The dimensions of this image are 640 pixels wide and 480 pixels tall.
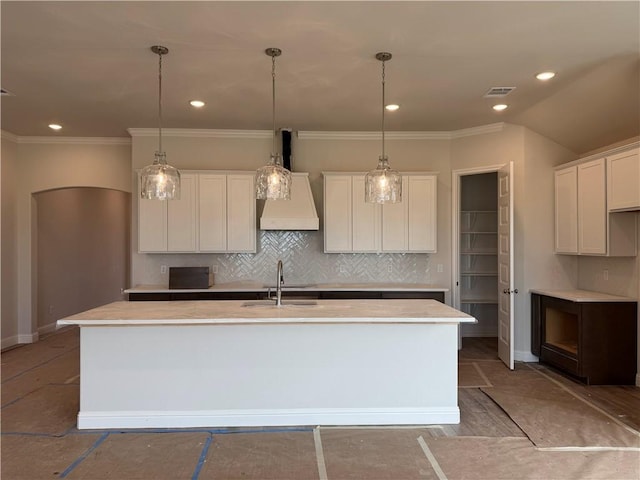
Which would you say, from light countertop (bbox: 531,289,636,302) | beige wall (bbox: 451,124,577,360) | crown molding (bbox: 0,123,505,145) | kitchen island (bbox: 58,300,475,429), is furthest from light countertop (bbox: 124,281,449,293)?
crown molding (bbox: 0,123,505,145)

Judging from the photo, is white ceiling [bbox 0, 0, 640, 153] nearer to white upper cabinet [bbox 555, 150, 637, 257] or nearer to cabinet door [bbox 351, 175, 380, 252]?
white upper cabinet [bbox 555, 150, 637, 257]

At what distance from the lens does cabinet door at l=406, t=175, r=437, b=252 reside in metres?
5.46

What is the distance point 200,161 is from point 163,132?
23.7 inches

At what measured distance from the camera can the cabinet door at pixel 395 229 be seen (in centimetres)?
548

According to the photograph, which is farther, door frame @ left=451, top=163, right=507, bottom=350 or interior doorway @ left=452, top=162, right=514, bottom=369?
interior doorway @ left=452, top=162, right=514, bottom=369

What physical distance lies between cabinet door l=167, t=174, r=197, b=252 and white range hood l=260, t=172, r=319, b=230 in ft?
3.00

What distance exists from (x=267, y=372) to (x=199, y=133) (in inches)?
142

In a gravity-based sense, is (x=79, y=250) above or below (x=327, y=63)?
below

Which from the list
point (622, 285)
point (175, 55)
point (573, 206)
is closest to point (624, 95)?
point (573, 206)

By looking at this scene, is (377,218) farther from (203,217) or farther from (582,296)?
(582,296)

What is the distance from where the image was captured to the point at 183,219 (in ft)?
17.7

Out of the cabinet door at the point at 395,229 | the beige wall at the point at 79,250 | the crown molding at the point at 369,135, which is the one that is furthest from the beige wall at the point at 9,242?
the cabinet door at the point at 395,229

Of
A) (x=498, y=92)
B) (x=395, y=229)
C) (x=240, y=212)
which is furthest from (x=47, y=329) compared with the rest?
(x=498, y=92)

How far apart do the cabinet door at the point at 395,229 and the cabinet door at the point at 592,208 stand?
1.93 metres
